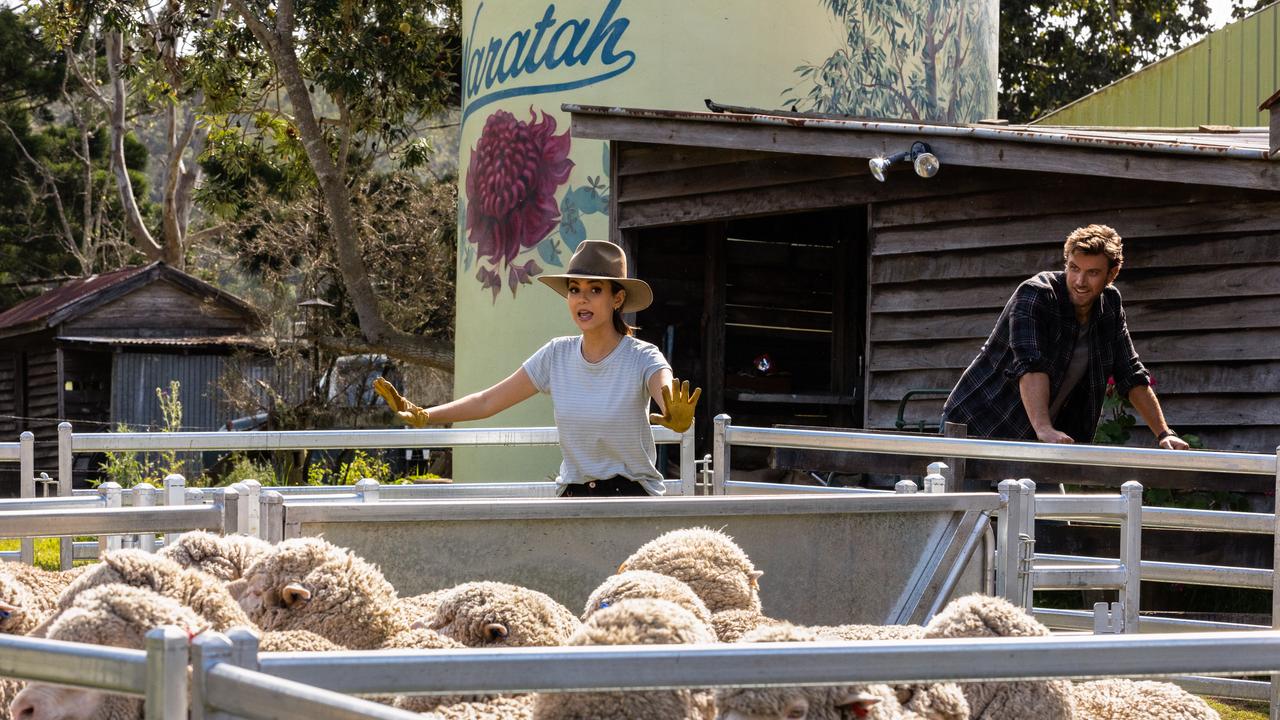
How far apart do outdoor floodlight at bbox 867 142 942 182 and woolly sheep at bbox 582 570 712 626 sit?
607cm

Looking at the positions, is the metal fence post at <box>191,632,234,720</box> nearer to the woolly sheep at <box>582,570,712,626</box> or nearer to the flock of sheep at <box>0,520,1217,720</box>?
the flock of sheep at <box>0,520,1217,720</box>

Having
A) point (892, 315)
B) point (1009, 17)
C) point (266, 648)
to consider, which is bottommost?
point (266, 648)

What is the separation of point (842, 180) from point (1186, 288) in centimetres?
262

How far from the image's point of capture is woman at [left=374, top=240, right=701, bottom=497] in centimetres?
496

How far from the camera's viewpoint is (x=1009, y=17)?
26047 mm

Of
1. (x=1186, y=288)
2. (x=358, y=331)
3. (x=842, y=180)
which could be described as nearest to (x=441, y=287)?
(x=358, y=331)

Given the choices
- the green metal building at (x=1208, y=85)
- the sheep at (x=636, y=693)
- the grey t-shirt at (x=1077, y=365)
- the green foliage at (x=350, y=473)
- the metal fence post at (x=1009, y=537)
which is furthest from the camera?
the green metal building at (x=1208, y=85)

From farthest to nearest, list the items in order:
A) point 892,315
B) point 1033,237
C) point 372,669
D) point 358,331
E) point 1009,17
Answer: point 1009,17 → point 358,331 → point 892,315 → point 1033,237 → point 372,669

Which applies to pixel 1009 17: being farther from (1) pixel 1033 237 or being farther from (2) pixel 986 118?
(1) pixel 1033 237

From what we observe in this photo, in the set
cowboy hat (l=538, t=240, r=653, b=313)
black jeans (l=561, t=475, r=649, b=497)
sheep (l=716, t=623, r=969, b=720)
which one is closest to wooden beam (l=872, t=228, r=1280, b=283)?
cowboy hat (l=538, t=240, r=653, b=313)

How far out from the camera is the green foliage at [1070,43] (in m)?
26.1

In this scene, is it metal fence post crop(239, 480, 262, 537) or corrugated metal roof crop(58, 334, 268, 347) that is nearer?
metal fence post crop(239, 480, 262, 537)

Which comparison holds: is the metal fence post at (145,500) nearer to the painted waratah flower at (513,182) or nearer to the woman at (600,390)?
the woman at (600,390)

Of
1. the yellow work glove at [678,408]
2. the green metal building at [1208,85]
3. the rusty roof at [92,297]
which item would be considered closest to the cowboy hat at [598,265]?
the yellow work glove at [678,408]
